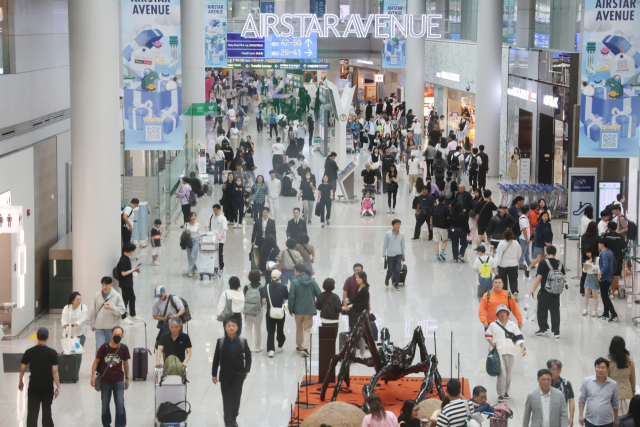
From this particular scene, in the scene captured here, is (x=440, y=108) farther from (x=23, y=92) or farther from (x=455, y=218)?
(x=23, y=92)

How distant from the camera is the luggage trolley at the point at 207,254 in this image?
1576 centimetres

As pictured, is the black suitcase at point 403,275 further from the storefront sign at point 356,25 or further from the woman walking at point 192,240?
the storefront sign at point 356,25

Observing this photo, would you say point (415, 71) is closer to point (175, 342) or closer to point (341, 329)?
point (341, 329)

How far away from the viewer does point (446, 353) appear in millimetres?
11930

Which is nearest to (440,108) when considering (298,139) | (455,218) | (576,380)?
(298,139)

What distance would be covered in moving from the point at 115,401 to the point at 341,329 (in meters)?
4.68

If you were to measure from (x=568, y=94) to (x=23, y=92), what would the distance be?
48.7ft

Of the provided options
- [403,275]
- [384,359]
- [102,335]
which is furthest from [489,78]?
[384,359]

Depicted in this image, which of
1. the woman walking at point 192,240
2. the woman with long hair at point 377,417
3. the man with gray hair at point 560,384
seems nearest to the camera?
the woman with long hair at point 377,417

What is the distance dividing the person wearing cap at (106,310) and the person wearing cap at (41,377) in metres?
1.92

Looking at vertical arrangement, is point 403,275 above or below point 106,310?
below

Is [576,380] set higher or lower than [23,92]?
lower

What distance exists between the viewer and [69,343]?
35.5ft

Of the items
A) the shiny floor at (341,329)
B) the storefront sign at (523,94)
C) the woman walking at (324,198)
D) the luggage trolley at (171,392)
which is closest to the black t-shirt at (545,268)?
the shiny floor at (341,329)
